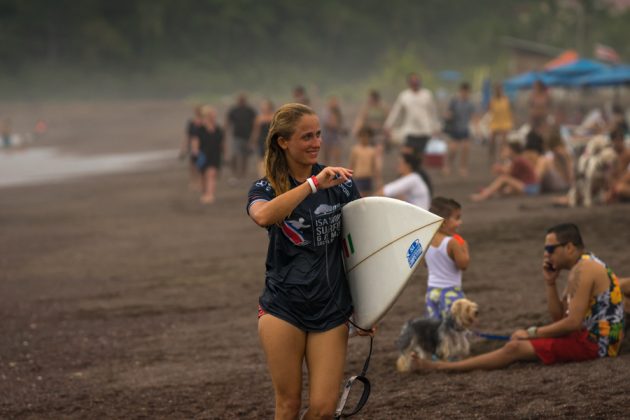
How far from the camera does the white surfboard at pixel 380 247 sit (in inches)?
174

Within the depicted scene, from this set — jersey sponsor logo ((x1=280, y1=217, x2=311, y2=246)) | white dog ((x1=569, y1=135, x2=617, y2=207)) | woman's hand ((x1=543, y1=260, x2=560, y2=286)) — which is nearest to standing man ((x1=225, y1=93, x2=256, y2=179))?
white dog ((x1=569, y1=135, x2=617, y2=207))

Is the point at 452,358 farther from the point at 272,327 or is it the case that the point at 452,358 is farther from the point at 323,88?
the point at 323,88

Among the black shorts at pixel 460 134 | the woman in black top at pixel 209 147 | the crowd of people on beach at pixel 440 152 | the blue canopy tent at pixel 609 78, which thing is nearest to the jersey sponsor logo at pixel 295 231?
the crowd of people on beach at pixel 440 152

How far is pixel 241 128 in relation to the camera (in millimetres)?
21453

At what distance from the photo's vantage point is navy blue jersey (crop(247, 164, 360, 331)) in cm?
422

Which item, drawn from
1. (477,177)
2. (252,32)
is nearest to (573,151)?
(477,177)

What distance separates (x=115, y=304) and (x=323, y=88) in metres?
84.3

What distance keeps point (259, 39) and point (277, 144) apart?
95.4m

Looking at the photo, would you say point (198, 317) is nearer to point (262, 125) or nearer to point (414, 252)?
point (414, 252)

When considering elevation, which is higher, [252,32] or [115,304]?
[252,32]

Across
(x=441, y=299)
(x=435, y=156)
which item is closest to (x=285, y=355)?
(x=441, y=299)

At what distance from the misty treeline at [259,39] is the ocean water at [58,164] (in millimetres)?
34427

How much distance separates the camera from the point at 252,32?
9744 centimetres

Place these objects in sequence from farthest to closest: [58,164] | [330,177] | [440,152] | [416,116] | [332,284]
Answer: [58,164]
[440,152]
[416,116]
[332,284]
[330,177]
